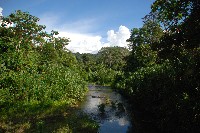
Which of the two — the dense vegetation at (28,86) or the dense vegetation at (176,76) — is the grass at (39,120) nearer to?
the dense vegetation at (28,86)

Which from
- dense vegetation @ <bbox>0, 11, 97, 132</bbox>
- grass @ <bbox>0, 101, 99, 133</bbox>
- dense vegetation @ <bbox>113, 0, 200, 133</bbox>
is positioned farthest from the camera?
dense vegetation @ <bbox>0, 11, 97, 132</bbox>

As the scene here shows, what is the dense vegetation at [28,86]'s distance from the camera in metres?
17.6

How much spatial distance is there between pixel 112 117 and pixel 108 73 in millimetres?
47418

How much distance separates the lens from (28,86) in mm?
21891

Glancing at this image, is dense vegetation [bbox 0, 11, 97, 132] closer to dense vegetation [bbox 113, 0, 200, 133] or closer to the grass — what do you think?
the grass

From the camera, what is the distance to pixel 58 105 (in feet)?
75.9

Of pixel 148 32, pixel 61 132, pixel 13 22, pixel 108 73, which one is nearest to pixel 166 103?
pixel 61 132

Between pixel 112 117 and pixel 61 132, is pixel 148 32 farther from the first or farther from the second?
pixel 61 132

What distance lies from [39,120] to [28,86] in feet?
16.7

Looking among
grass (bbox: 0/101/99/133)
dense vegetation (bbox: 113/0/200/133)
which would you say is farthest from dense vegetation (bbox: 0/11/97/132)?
dense vegetation (bbox: 113/0/200/133)

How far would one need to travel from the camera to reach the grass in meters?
15.4

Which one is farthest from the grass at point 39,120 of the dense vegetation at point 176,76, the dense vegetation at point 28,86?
the dense vegetation at point 176,76

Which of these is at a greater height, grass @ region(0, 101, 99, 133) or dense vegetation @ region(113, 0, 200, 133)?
dense vegetation @ region(113, 0, 200, 133)

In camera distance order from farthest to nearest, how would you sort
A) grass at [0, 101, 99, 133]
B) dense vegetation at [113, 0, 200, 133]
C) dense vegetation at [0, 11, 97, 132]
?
dense vegetation at [0, 11, 97, 132], grass at [0, 101, 99, 133], dense vegetation at [113, 0, 200, 133]
